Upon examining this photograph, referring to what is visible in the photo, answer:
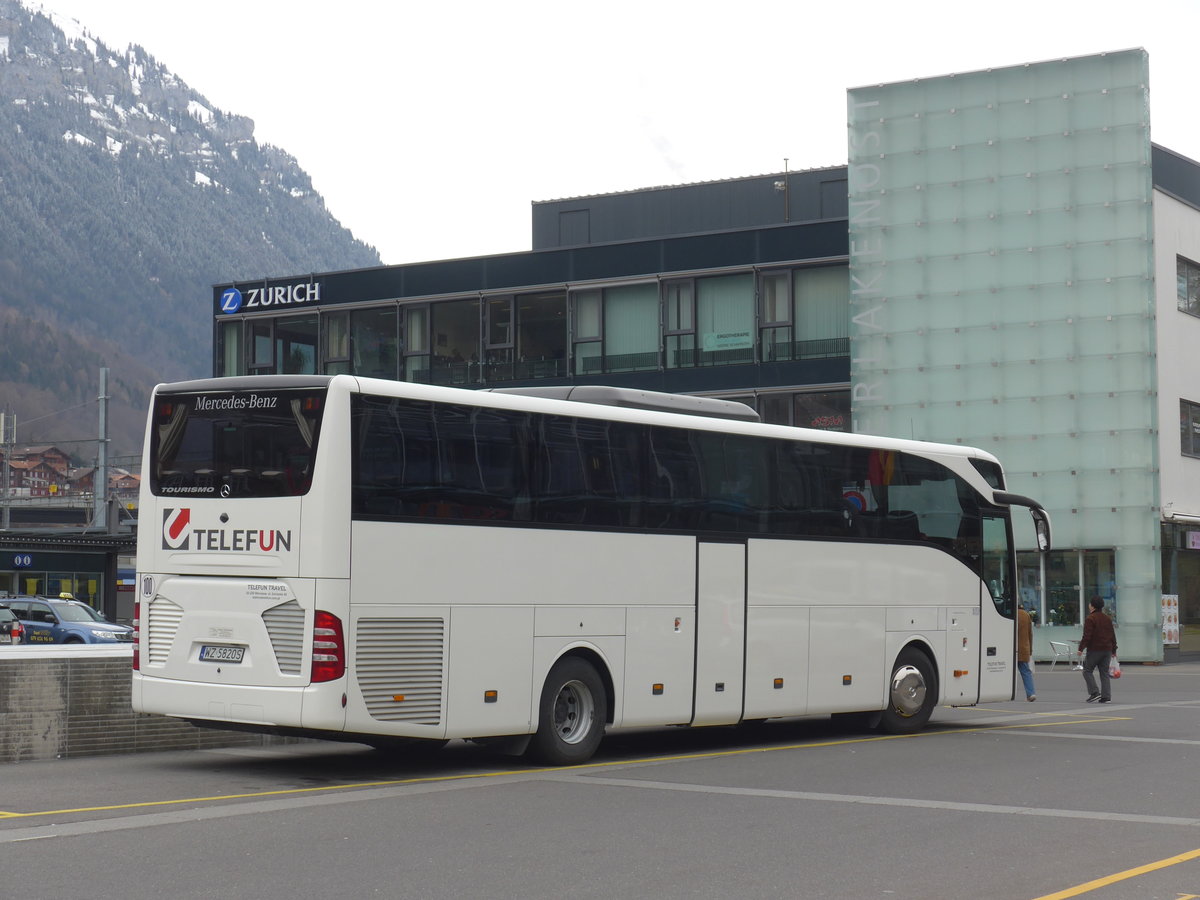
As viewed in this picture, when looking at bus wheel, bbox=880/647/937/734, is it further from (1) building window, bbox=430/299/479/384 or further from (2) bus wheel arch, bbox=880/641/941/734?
(1) building window, bbox=430/299/479/384

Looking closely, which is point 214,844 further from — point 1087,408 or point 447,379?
point 447,379

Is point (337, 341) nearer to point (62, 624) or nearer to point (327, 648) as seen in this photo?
point (62, 624)

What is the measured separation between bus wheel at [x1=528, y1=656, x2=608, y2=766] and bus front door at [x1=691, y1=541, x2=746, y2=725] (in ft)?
4.57

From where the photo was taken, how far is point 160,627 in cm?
1356

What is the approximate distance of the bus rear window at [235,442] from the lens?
12906mm

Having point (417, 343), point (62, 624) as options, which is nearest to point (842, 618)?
point (62, 624)

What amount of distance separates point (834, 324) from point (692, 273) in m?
4.14

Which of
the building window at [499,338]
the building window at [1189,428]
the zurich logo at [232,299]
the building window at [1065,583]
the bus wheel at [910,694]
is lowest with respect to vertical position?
the bus wheel at [910,694]

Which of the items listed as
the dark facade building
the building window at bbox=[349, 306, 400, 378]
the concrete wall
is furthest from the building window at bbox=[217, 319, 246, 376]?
the concrete wall

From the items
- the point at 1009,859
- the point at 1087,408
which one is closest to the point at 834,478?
the point at 1009,859

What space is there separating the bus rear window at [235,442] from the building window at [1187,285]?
30.8 m

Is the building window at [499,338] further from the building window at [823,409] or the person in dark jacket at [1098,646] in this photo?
the person in dark jacket at [1098,646]

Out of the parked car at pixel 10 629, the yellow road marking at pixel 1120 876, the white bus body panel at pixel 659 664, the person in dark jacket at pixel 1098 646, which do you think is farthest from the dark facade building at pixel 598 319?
the yellow road marking at pixel 1120 876

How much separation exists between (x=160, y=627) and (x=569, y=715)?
12.1 ft
